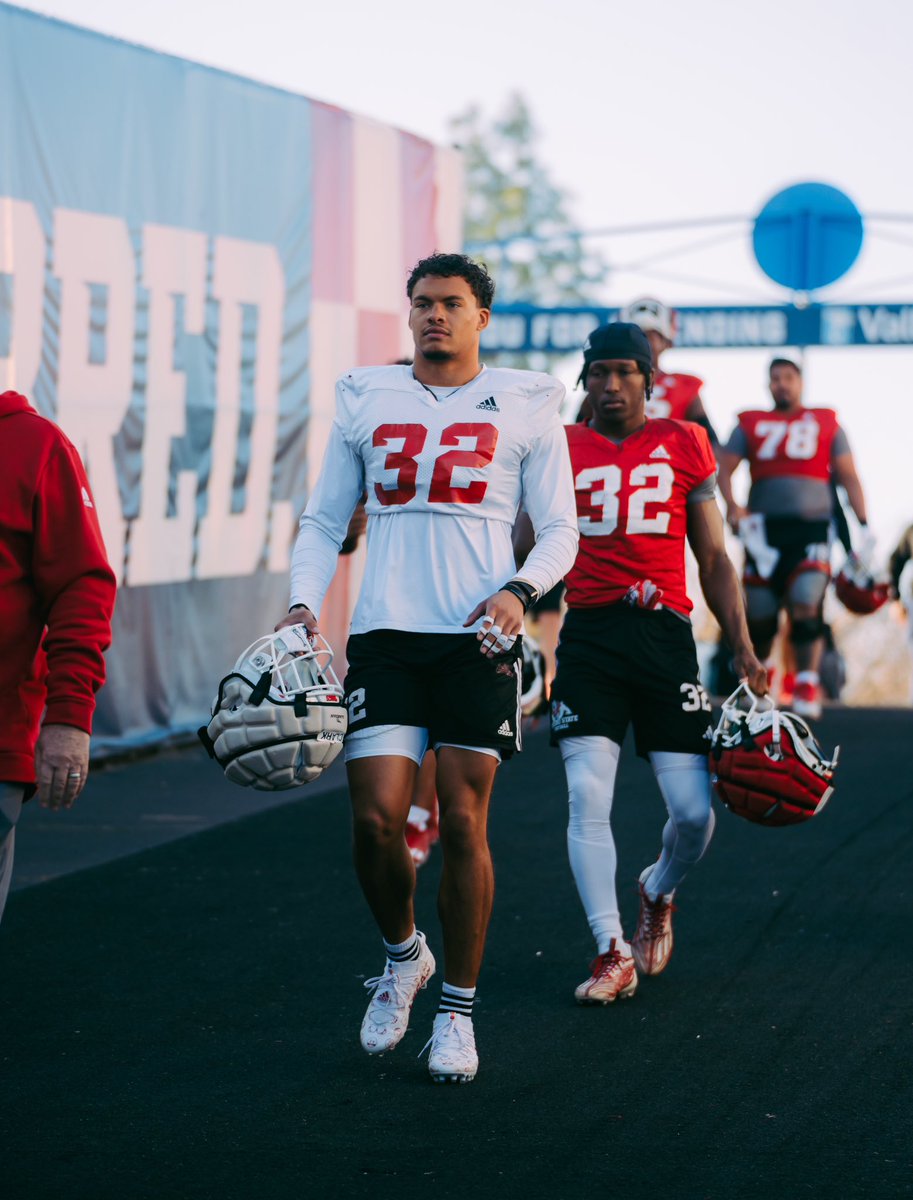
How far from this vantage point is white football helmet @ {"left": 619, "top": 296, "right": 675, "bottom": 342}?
770 cm

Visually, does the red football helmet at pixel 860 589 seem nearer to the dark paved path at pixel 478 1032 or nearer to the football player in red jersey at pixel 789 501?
the football player in red jersey at pixel 789 501

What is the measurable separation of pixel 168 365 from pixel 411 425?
6.71m

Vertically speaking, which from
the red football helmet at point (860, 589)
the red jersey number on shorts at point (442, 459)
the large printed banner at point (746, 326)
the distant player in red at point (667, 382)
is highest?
the large printed banner at point (746, 326)

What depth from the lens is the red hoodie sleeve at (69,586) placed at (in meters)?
3.83

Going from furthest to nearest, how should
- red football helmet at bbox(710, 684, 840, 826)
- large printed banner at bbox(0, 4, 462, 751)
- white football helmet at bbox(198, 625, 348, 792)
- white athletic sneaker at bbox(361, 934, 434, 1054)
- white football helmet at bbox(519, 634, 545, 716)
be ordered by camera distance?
large printed banner at bbox(0, 4, 462, 751)
white football helmet at bbox(519, 634, 545, 716)
red football helmet at bbox(710, 684, 840, 826)
white athletic sneaker at bbox(361, 934, 434, 1054)
white football helmet at bbox(198, 625, 348, 792)

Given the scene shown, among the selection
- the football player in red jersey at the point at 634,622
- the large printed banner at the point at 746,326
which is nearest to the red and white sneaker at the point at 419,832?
the football player in red jersey at the point at 634,622

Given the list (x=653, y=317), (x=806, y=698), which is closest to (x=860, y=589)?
(x=806, y=698)

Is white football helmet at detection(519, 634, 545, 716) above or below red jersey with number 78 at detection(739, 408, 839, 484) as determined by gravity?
below

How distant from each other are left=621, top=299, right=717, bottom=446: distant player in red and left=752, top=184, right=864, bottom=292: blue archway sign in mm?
10245

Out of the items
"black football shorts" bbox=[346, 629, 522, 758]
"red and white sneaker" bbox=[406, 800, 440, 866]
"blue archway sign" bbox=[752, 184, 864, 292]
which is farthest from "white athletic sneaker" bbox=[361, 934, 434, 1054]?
"blue archway sign" bbox=[752, 184, 864, 292]

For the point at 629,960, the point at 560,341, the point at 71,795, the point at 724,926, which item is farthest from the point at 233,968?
the point at 560,341

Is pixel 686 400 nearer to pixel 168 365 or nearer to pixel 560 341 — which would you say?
pixel 168 365

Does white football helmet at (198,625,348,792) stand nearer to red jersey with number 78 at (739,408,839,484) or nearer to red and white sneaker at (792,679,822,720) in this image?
red jersey with number 78 at (739,408,839,484)

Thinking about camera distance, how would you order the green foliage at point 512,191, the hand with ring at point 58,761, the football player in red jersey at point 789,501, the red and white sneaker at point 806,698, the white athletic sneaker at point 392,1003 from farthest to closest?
the green foliage at point 512,191 → the red and white sneaker at point 806,698 → the football player in red jersey at point 789,501 → the white athletic sneaker at point 392,1003 → the hand with ring at point 58,761
